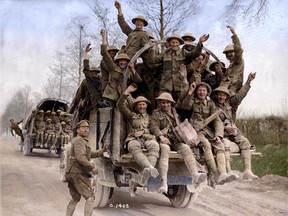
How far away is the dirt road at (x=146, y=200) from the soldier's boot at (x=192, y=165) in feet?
7.18

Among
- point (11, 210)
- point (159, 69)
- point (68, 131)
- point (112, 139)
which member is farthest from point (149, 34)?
point (68, 131)

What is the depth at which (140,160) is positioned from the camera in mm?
4766

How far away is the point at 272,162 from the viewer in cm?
1097

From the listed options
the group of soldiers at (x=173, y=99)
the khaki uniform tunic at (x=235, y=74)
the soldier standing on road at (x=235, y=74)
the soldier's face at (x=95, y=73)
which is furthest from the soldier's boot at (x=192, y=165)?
the soldier's face at (x=95, y=73)

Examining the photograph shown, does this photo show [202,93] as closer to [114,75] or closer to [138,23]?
[114,75]

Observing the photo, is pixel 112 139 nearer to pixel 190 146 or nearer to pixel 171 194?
pixel 190 146

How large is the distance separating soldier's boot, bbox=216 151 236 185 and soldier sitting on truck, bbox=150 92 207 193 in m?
0.35

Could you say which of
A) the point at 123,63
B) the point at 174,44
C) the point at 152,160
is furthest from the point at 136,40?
the point at 152,160

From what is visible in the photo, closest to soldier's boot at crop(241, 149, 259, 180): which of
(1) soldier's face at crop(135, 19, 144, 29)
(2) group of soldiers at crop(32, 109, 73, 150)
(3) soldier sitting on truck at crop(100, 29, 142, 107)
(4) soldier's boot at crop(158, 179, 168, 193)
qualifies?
(4) soldier's boot at crop(158, 179, 168, 193)

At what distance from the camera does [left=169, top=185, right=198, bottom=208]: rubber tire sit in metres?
7.05

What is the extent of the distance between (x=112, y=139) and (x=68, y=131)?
11.8 m

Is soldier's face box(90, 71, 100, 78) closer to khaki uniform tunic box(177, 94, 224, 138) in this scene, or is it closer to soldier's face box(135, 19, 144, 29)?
soldier's face box(135, 19, 144, 29)

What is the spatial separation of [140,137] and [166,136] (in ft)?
1.36

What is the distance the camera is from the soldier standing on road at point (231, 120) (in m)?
5.34
